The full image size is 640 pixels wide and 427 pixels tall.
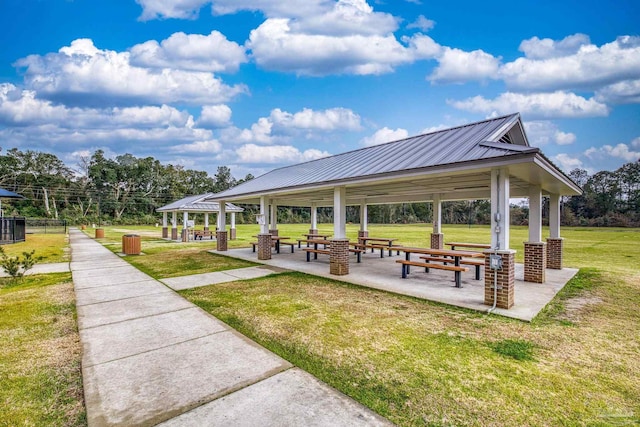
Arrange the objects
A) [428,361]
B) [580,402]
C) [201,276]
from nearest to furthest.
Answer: [580,402], [428,361], [201,276]

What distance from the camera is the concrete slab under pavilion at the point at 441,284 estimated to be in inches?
245

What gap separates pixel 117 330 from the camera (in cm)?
491

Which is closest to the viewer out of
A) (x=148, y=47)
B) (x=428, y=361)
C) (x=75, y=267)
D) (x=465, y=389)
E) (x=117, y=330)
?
(x=465, y=389)

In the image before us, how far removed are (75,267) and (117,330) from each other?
827cm

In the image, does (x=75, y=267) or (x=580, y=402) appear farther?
(x=75, y=267)

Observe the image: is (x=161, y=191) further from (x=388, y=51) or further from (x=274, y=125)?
(x=388, y=51)

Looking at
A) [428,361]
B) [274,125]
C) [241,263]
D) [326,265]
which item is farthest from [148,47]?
[428,361]

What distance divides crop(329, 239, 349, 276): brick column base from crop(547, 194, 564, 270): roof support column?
22.2ft

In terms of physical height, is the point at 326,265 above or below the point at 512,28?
below

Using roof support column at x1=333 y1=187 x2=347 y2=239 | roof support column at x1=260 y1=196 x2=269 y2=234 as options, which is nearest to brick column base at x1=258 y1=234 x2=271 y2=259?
roof support column at x1=260 y1=196 x2=269 y2=234

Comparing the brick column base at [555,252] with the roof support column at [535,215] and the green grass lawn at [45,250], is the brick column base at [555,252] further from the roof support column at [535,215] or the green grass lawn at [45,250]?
the green grass lawn at [45,250]

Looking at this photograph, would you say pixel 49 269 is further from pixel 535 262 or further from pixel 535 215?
pixel 535 215

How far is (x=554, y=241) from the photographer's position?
10.2 meters

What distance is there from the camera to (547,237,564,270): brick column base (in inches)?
402
